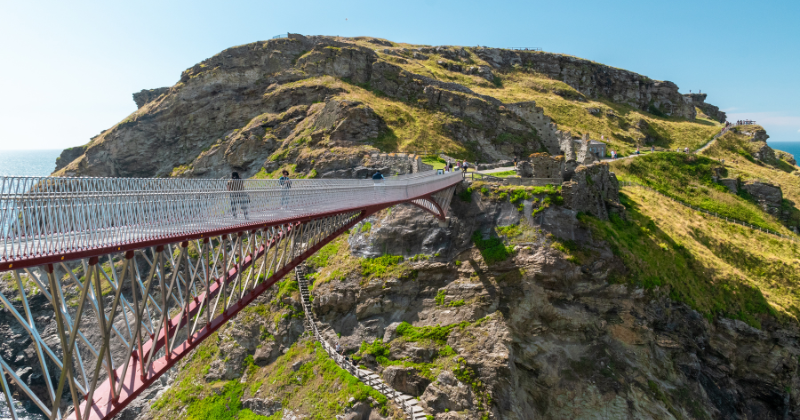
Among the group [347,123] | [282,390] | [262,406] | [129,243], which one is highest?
[347,123]

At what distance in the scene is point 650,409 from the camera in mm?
23922

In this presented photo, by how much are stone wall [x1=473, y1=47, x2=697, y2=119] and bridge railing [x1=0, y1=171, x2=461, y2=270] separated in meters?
72.5

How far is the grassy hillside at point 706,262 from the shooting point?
28.5m

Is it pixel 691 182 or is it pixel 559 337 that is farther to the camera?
pixel 691 182

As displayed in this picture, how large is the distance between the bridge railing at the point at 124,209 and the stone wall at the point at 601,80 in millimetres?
72478

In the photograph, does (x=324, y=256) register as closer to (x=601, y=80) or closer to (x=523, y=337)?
(x=523, y=337)

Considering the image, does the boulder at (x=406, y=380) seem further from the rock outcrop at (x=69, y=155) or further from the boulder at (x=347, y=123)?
the rock outcrop at (x=69, y=155)

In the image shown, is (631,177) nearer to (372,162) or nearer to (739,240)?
(739,240)

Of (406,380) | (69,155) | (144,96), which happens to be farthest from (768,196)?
(69,155)

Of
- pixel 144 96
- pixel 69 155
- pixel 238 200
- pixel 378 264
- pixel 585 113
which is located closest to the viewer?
pixel 238 200

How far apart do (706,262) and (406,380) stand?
24.6m

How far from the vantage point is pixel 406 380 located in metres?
24.3

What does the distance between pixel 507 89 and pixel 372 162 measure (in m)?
39.1

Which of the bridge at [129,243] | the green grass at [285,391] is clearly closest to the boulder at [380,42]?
the green grass at [285,391]
